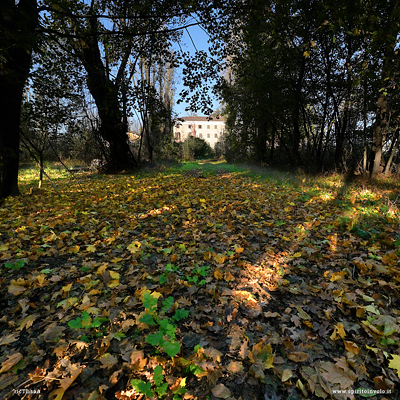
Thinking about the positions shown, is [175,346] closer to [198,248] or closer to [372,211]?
[198,248]

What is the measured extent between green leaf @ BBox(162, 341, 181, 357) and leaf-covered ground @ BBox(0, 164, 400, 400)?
11 millimetres

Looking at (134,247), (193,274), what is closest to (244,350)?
Answer: (193,274)

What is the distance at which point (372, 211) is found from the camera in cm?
436

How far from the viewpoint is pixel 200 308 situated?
2.12 meters

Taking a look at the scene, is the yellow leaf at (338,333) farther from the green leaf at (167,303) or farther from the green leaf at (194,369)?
the green leaf at (167,303)

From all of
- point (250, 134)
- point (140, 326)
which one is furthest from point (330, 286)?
point (250, 134)

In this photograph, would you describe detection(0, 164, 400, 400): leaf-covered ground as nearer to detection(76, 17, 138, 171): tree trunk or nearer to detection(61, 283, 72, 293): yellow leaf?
detection(61, 283, 72, 293): yellow leaf

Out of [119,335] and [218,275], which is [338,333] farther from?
[119,335]

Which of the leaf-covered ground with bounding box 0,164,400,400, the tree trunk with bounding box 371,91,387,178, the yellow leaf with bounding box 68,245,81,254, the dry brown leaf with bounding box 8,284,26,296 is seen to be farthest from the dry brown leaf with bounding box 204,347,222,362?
the tree trunk with bounding box 371,91,387,178

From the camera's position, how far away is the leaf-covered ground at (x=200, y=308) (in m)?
1.44

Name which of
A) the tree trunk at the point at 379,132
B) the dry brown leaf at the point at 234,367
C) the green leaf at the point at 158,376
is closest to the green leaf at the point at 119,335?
the green leaf at the point at 158,376

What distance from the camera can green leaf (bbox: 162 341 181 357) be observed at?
1.48 m

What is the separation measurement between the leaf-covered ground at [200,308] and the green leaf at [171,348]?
11 millimetres

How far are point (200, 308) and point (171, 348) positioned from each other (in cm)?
62
